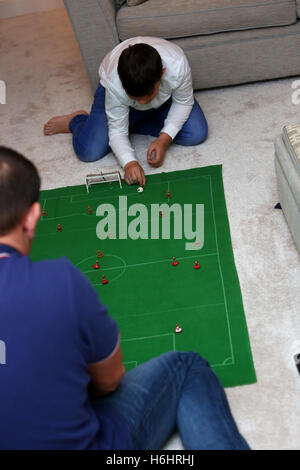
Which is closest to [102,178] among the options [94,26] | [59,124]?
[59,124]

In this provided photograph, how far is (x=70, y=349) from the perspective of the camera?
3.64 ft

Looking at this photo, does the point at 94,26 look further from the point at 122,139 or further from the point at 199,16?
the point at 122,139

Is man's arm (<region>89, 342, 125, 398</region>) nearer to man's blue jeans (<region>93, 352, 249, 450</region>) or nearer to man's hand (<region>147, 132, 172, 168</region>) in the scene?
man's blue jeans (<region>93, 352, 249, 450</region>)

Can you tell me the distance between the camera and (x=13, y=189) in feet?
3.72

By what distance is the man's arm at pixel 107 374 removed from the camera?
4.13 ft

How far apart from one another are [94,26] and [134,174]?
87 centimetres

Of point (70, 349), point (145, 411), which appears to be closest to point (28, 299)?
point (70, 349)

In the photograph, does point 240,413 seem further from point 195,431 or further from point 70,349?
point 70,349

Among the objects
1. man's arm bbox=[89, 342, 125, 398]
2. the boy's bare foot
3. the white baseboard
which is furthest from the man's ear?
the white baseboard

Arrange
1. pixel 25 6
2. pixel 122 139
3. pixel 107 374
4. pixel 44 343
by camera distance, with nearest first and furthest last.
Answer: pixel 44 343, pixel 107 374, pixel 122 139, pixel 25 6

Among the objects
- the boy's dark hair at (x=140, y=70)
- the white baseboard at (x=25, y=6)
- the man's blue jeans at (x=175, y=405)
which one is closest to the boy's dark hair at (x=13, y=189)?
the man's blue jeans at (x=175, y=405)

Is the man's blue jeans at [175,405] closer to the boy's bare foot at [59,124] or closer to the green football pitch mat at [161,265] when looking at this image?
the green football pitch mat at [161,265]

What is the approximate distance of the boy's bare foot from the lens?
317 cm

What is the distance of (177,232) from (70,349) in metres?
1.32
